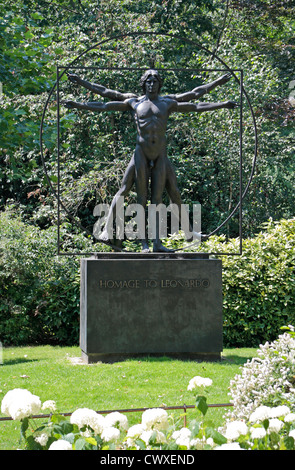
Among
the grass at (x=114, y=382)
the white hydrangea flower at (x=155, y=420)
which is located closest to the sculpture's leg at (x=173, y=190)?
the grass at (x=114, y=382)

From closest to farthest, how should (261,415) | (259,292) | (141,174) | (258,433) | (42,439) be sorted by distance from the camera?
1. (258,433)
2. (42,439)
3. (261,415)
4. (141,174)
5. (259,292)

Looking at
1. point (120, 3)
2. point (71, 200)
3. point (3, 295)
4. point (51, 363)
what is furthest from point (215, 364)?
point (120, 3)

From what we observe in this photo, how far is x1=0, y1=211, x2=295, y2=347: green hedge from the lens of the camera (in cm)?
1123

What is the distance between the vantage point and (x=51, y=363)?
8.54m

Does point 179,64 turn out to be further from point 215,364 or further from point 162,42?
point 215,364

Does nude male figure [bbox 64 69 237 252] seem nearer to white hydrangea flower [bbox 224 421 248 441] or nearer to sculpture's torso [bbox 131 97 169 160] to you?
sculpture's torso [bbox 131 97 169 160]

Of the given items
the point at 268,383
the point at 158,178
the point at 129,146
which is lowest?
the point at 268,383

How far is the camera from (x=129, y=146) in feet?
50.1

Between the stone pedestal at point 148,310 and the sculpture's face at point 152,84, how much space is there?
2.35 metres

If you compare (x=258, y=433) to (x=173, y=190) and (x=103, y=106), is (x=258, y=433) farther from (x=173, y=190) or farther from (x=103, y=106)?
(x=103, y=106)

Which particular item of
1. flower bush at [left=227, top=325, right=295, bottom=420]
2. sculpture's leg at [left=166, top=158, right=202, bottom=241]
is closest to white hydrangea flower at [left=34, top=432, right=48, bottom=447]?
flower bush at [left=227, top=325, right=295, bottom=420]

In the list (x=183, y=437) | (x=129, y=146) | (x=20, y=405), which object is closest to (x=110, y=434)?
(x=183, y=437)

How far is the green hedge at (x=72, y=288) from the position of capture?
11234mm

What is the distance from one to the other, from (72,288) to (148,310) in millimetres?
3396
